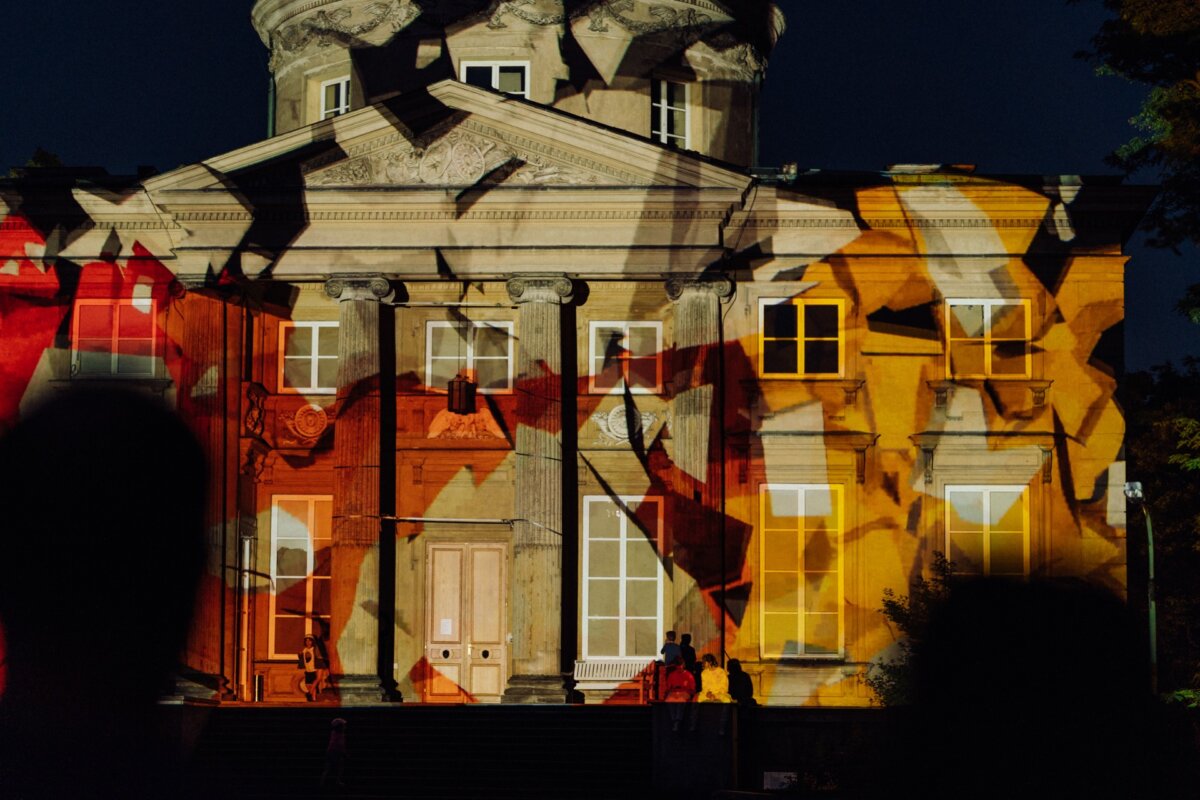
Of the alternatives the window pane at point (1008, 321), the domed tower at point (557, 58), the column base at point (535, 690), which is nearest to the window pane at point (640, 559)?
the column base at point (535, 690)

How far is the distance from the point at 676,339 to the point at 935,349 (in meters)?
4.62

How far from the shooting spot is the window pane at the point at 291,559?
3781 centimetres

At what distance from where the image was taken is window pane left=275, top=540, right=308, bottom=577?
3781 cm

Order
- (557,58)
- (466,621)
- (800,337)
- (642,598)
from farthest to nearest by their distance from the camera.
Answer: (557,58)
(466,621)
(800,337)
(642,598)

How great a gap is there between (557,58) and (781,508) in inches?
409

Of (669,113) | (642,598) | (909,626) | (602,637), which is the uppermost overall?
(669,113)

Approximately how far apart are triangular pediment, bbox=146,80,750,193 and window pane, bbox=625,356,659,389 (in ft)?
11.6

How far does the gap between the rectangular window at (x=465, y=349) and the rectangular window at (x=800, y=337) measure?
4.66 metres

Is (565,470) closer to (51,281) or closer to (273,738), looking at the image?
(273,738)

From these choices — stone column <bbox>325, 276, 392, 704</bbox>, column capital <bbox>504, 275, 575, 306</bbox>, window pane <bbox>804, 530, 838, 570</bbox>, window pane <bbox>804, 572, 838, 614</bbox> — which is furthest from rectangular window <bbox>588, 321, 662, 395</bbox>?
window pane <bbox>804, 572, 838, 614</bbox>

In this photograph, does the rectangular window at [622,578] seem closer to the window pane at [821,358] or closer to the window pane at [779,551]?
the window pane at [779,551]

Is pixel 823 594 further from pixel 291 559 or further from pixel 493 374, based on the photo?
pixel 291 559

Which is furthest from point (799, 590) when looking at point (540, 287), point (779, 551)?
point (540, 287)

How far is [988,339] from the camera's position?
122 ft
